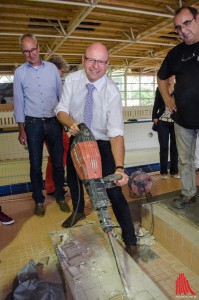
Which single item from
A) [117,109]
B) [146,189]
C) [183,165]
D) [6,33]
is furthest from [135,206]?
[6,33]

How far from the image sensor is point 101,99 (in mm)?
1873

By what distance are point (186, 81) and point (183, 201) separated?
1.08 metres

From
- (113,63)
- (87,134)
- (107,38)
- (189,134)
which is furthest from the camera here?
(113,63)

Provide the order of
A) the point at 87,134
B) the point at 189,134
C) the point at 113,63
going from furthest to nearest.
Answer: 1. the point at 113,63
2. the point at 189,134
3. the point at 87,134

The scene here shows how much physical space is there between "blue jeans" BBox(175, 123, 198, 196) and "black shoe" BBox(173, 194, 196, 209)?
47 mm

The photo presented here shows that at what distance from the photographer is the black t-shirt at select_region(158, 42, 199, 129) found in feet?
6.46

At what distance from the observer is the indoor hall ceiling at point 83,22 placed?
18.5 feet

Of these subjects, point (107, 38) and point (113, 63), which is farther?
point (113, 63)

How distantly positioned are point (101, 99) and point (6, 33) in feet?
20.6

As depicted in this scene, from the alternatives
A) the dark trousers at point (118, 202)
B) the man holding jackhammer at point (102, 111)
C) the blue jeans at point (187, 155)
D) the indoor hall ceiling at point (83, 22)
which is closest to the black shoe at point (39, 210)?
the dark trousers at point (118, 202)

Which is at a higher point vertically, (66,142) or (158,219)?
(66,142)

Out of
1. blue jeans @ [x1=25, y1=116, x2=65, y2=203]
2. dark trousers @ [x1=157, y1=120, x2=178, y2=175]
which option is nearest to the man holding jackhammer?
blue jeans @ [x1=25, y1=116, x2=65, y2=203]

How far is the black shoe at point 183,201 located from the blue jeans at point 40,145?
3.91 feet

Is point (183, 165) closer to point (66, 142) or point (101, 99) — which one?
point (101, 99)
